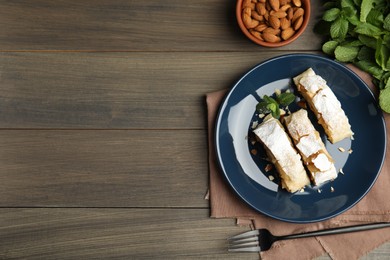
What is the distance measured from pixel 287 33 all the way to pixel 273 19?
0.14 feet

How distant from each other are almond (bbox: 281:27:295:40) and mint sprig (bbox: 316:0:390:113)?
72 millimetres

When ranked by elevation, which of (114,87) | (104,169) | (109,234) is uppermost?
(114,87)

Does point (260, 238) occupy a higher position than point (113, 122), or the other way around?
point (113, 122)

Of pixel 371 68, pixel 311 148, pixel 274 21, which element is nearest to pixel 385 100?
pixel 371 68

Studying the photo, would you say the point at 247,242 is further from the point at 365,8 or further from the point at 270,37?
the point at 365,8

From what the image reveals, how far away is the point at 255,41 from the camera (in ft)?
3.61

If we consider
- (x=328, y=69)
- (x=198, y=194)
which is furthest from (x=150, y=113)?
(x=328, y=69)

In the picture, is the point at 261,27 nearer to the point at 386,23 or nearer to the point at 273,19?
the point at 273,19

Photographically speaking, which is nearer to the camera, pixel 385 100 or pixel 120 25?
pixel 385 100

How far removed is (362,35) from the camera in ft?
3.57

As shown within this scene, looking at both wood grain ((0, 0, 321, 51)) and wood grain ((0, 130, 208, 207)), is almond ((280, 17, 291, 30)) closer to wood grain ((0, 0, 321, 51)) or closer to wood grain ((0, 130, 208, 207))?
wood grain ((0, 0, 321, 51))

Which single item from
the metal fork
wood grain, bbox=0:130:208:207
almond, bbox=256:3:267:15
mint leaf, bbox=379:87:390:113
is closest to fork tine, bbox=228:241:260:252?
the metal fork

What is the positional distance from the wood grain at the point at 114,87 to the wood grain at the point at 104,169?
0.03 metres

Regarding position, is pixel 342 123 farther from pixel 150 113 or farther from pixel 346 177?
pixel 150 113
